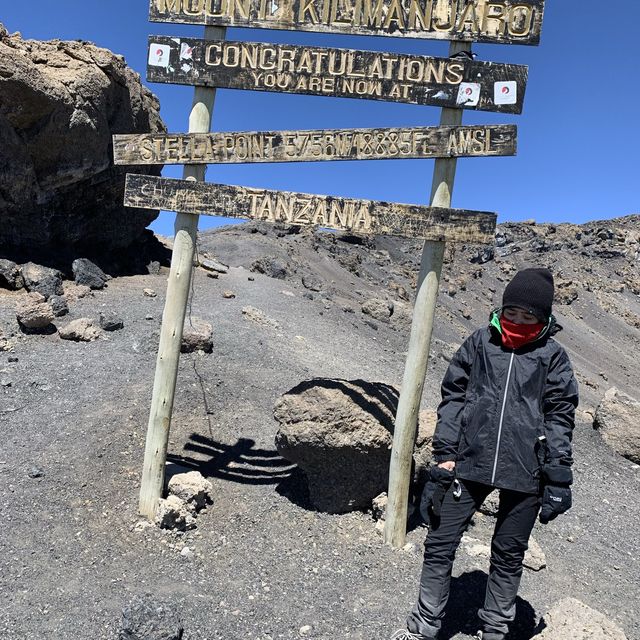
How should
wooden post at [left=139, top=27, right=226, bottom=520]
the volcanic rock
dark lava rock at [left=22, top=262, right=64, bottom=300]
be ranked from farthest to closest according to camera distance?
dark lava rock at [left=22, top=262, right=64, bottom=300] < the volcanic rock < wooden post at [left=139, top=27, right=226, bottom=520]

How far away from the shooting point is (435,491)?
3135 mm

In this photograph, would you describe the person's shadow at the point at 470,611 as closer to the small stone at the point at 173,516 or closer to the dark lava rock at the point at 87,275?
the small stone at the point at 173,516

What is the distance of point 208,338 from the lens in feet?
26.8

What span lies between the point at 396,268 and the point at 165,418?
30679 mm

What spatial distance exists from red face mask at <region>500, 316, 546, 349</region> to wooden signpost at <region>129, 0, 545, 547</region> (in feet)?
3.64

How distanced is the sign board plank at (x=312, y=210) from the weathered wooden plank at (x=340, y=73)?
83 centimetres

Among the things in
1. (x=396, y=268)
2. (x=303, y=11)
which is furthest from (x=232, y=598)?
(x=396, y=268)

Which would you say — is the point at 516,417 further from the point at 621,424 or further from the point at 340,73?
the point at 621,424

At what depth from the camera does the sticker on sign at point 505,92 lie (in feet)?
12.8

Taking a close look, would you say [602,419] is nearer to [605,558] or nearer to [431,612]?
[605,558]

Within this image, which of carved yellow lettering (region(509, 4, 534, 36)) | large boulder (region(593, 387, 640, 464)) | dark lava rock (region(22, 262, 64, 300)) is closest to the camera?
carved yellow lettering (region(509, 4, 534, 36))

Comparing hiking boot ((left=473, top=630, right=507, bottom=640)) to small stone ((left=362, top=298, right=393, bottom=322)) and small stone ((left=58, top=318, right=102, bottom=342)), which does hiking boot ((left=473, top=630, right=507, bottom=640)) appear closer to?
small stone ((left=58, top=318, right=102, bottom=342))

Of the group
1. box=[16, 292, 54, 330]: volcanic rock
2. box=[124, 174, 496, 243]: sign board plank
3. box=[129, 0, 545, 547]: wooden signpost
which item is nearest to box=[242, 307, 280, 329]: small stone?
box=[16, 292, 54, 330]: volcanic rock

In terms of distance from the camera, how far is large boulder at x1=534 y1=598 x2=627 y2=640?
2.88m
